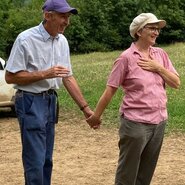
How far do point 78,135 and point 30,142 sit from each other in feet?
16.2

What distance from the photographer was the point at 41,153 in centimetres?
468

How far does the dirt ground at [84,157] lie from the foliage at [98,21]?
27419mm

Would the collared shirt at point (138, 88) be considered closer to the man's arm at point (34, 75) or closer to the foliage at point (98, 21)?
the man's arm at point (34, 75)

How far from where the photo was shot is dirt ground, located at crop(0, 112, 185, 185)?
22.1ft

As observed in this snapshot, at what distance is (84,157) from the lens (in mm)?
7902

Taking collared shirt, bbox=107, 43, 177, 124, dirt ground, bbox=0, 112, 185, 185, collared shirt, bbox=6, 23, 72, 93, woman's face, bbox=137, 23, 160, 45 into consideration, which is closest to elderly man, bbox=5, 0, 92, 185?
collared shirt, bbox=6, 23, 72, 93

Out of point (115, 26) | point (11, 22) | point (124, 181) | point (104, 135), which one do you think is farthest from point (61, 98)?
point (115, 26)

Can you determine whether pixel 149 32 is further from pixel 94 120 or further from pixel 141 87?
pixel 94 120

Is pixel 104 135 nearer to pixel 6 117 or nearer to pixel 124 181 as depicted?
pixel 6 117

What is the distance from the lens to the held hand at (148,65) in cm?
459

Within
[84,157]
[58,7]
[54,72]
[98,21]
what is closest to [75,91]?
[54,72]

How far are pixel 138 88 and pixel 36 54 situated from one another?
88cm

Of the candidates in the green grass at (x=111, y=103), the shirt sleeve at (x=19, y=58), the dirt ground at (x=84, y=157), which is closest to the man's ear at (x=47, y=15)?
the shirt sleeve at (x=19, y=58)

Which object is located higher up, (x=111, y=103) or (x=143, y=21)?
(x=143, y=21)
